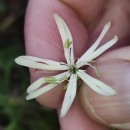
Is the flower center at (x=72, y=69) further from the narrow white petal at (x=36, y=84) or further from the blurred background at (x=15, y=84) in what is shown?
the blurred background at (x=15, y=84)

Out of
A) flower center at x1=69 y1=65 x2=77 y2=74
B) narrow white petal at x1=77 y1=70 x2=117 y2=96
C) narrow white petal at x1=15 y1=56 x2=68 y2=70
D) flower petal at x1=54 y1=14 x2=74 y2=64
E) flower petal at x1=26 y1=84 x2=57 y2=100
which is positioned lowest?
narrow white petal at x1=77 y1=70 x2=117 y2=96

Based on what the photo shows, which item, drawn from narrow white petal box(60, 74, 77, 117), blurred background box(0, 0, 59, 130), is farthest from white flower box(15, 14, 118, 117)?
blurred background box(0, 0, 59, 130)

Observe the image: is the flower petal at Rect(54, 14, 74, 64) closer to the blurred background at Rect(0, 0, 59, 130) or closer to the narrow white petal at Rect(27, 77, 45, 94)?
the narrow white petal at Rect(27, 77, 45, 94)

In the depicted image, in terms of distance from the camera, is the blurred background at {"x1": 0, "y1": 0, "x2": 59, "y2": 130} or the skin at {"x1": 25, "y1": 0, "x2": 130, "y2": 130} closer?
the skin at {"x1": 25, "y1": 0, "x2": 130, "y2": 130}

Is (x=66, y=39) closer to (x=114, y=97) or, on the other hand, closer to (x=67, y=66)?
(x=67, y=66)

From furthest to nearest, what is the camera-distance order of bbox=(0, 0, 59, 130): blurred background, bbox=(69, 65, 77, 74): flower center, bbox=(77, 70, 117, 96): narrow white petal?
bbox=(0, 0, 59, 130): blurred background, bbox=(69, 65, 77, 74): flower center, bbox=(77, 70, 117, 96): narrow white petal

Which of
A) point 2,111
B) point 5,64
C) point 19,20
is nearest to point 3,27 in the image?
point 19,20

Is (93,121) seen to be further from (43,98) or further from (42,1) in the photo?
(42,1)
